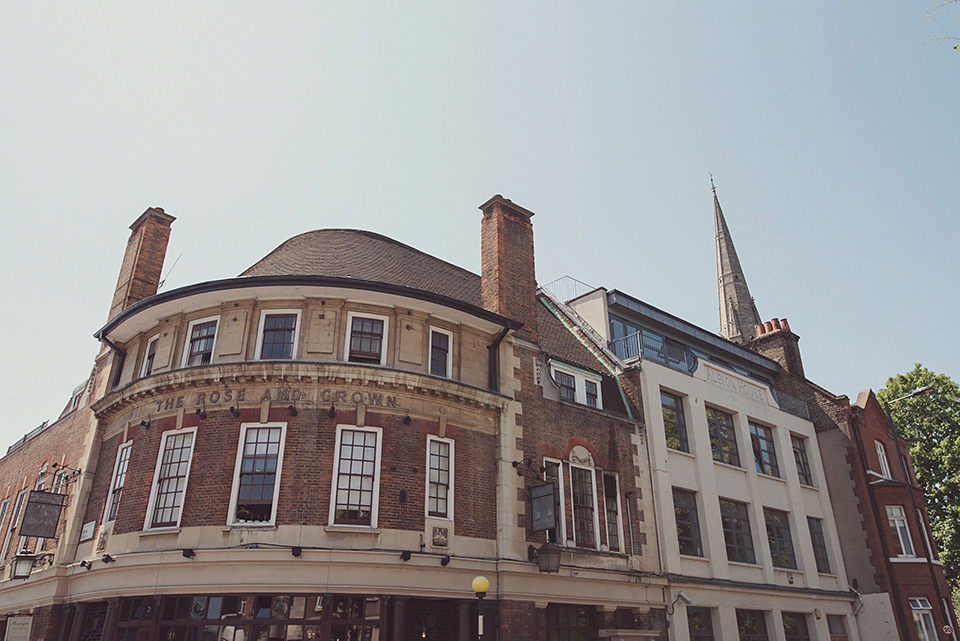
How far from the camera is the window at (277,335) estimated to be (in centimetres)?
1802

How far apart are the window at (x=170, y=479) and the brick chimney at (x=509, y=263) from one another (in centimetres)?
957

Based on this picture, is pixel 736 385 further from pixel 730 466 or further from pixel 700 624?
pixel 700 624

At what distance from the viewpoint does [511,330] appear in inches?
826

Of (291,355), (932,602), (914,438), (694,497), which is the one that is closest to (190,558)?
(291,355)

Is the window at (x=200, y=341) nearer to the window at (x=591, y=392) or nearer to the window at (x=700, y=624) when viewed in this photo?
the window at (x=591, y=392)

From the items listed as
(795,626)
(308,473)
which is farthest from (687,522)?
(308,473)

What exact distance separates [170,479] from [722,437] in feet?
65.9

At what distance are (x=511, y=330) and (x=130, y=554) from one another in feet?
38.0

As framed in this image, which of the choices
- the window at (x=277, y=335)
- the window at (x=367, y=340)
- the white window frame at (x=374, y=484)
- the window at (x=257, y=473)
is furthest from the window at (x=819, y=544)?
the window at (x=277, y=335)

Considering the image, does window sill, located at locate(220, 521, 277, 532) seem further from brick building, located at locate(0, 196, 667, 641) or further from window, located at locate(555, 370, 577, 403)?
window, located at locate(555, 370, 577, 403)

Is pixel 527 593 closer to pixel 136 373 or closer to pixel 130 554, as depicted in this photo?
pixel 130 554

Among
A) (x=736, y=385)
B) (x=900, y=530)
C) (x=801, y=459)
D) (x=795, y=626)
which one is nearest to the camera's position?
(x=795, y=626)

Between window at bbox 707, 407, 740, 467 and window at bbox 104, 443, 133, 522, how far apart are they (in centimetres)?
1996

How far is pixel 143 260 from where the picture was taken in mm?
23359
